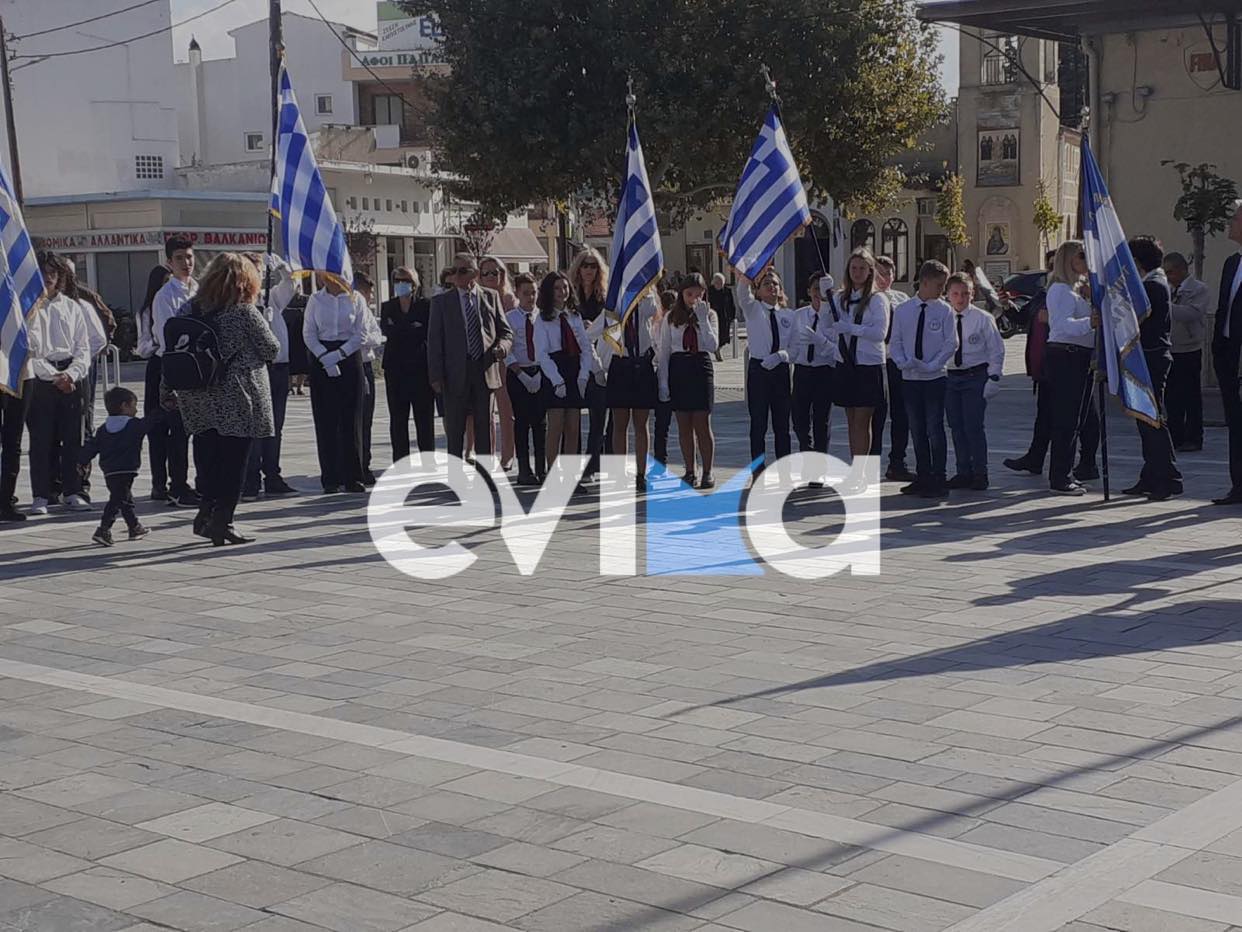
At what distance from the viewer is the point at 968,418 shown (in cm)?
1312

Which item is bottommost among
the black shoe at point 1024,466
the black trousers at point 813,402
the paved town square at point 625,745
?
the paved town square at point 625,745

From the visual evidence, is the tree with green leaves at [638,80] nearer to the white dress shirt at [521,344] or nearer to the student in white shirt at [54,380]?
the white dress shirt at [521,344]

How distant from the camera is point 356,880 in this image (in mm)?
4711

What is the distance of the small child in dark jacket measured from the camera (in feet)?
35.7

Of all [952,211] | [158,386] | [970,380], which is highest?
[952,211]

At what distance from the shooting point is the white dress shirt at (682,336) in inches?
517

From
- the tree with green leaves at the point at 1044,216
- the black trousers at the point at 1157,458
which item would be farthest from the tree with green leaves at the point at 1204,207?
the tree with green leaves at the point at 1044,216

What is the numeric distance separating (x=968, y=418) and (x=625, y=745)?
301 inches

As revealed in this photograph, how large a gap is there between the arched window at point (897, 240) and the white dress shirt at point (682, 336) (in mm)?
49329

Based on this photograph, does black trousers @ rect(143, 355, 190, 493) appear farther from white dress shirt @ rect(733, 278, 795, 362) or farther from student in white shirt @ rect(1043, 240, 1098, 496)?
student in white shirt @ rect(1043, 240, 1098, 496)

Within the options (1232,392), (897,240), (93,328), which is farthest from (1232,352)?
(897,240)

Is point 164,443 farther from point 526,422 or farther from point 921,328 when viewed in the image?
point 921,328

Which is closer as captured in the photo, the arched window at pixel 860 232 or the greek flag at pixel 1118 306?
the greek flag at pixel 1118 306

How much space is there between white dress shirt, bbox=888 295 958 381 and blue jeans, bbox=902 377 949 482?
8cm
